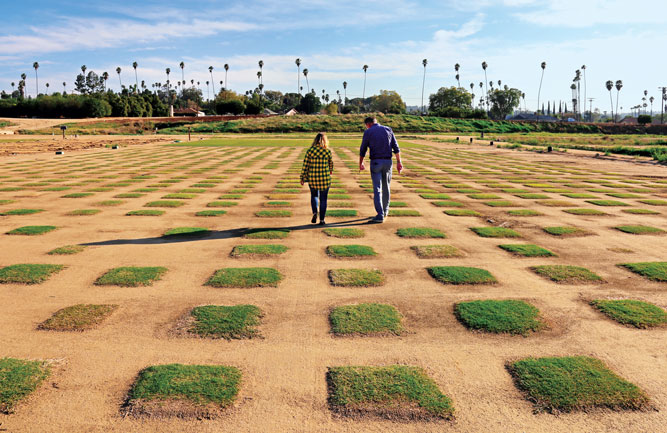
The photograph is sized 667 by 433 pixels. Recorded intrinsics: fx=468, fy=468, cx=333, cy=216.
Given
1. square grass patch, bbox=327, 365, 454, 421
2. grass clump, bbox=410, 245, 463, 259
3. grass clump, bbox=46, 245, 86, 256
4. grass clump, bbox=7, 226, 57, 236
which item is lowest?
square grass patch, bbox=327, 365, 454, 421

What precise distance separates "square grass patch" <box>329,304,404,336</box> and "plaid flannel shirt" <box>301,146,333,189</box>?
5.14m

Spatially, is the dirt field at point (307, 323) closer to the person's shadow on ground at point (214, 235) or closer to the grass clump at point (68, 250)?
the person's shadow on ground at point (214, 235)

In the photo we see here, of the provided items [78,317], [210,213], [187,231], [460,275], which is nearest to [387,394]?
[460,275]

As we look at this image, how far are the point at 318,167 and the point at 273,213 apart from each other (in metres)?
2.55

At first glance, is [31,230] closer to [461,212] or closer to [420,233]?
[420,233]

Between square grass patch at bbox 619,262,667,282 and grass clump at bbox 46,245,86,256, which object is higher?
grass clump at bbox 46,245,86,256

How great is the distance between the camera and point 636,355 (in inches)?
192

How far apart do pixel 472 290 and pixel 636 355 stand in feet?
7.56

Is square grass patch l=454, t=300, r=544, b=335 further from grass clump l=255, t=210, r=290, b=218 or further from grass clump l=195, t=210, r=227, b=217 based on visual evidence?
grass clump l=195, t=210, r=227, b=217

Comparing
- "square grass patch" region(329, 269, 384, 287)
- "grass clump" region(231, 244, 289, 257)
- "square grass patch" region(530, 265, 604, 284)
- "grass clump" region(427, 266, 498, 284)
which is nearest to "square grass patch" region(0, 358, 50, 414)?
"square grass patch" region(329, 269, 384, 287)

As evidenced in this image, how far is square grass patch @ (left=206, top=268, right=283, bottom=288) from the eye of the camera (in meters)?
7.05

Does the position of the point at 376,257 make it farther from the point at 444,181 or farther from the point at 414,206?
the point at 444,181

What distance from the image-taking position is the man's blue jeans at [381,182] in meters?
11.5

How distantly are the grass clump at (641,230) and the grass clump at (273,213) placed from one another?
807cm
